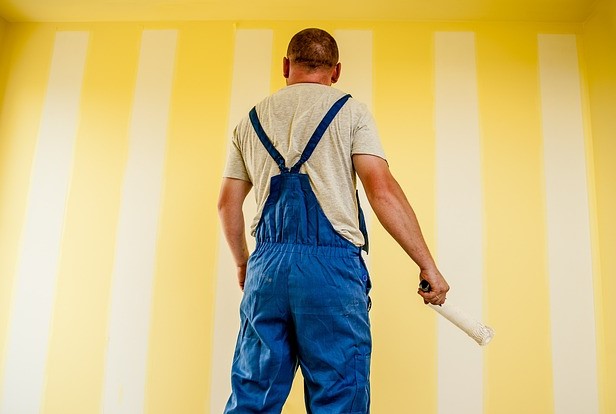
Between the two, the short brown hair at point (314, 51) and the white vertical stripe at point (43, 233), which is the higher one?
the short brown hair at point (314, 51)

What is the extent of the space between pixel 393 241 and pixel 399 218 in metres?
0.67

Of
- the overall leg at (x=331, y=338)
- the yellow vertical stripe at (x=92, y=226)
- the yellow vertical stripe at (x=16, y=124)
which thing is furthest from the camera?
the yellow vertical stripe at (x=16, y=124)

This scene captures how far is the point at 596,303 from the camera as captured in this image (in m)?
1.70

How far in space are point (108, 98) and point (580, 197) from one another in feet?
6.79

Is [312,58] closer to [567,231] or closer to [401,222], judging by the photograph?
[401,222]

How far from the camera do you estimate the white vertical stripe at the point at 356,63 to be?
74.5 inches

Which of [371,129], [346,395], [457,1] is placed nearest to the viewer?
[346,395]

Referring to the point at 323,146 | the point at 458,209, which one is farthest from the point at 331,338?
the point at 458,209

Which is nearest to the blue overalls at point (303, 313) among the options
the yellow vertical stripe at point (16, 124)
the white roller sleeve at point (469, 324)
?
the white roller sleeve at point (469, 324)

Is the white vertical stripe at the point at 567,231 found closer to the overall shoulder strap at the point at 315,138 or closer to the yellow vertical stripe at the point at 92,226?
the overall shoulder strap at the point at 315,138

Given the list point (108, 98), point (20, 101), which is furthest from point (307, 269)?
point (20, 101)

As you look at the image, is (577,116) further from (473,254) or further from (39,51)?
(39,51)

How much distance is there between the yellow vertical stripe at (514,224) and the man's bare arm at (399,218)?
0.73m

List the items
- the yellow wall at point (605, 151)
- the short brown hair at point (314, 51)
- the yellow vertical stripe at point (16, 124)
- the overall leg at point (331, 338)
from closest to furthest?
the overall leg at point (331, 338)
the short brown hair at point (314, 51)
the yellow wall at point (605, 151)
the yellow vertical stripe at point (16, 124)
